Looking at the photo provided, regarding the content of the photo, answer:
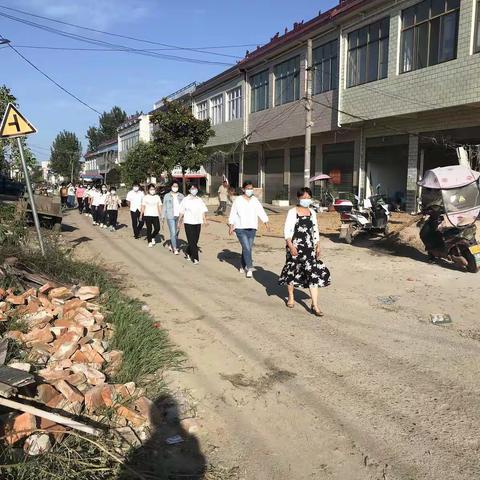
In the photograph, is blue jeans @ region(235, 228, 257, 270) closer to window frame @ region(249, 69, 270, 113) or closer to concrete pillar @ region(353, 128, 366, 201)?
concrete pillar @ region(353, 128, 366, 201)

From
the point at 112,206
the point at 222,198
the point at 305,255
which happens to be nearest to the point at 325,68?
the point at 222,198

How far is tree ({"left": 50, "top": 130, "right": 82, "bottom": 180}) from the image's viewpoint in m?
99.5

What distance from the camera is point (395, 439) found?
359cm

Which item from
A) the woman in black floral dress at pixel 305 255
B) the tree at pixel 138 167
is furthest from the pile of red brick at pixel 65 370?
the tree at pixel 138 167

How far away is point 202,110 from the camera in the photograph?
1518 inches

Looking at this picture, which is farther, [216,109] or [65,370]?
[216,109]

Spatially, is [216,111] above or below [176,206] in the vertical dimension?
above

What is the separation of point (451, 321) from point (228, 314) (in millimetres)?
2844

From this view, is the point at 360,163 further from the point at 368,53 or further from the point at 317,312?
the point at 317,312

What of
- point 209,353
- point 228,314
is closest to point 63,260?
point 228,314

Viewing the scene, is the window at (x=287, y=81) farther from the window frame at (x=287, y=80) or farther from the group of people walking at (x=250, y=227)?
the group of people walking at (x=250, y=227)

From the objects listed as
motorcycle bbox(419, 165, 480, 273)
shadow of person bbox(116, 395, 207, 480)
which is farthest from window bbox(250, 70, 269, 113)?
shadow of person bbox(116, 395, 207, 480)

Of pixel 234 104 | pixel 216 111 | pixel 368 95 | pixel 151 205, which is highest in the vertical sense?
pixel 234 104

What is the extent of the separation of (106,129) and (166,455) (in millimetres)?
102048
